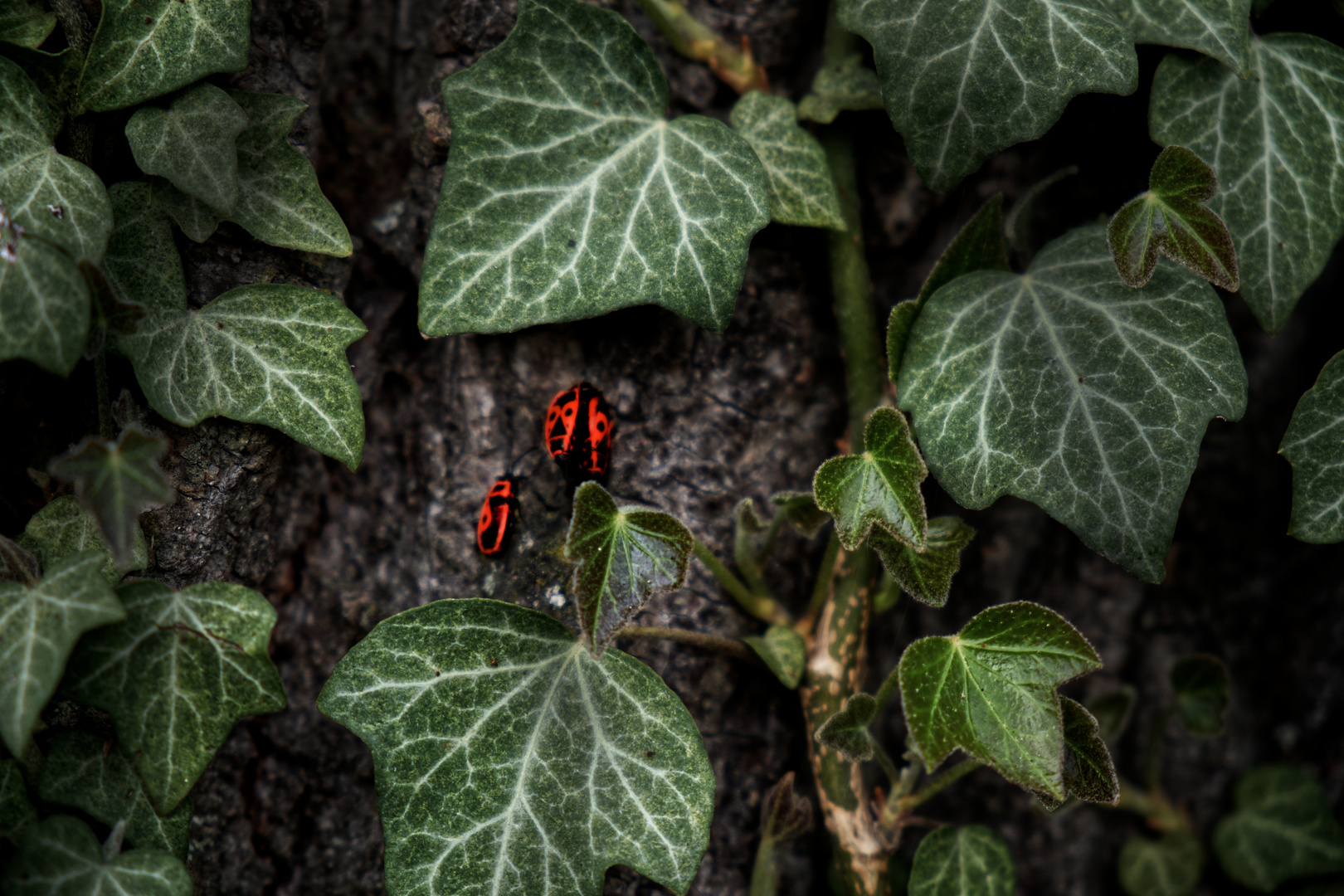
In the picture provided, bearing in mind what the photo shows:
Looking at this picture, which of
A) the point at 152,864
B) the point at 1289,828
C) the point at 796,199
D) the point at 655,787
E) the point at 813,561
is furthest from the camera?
the point at 1289,828

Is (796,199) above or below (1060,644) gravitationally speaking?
above

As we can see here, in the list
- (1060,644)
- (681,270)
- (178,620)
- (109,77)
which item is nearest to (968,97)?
(681,270)

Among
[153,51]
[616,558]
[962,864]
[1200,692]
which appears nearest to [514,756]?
[616,558]

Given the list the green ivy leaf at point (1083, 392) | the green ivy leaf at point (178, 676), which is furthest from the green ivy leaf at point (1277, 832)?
the green ivy leaf at point (178, 676)

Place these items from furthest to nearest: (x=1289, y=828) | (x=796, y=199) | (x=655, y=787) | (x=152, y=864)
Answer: (x=1289, y=828), (x=796, y=199), (x=655, y=787), (x=152, y=864)

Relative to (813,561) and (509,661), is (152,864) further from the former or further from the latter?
(813,561)

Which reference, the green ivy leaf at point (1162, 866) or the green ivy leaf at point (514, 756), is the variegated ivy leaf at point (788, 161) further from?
the green ivy leaf at point (1162, 866)

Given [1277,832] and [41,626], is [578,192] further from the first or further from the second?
[1277,832]
